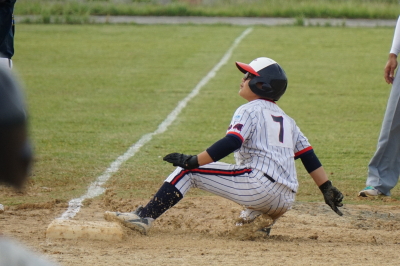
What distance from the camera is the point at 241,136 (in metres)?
4.22

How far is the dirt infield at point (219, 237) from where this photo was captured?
3.89 metres

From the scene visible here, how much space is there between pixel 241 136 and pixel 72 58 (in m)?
12.8

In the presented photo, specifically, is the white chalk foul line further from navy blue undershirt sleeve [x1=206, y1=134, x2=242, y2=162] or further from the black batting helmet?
the black batting helmet

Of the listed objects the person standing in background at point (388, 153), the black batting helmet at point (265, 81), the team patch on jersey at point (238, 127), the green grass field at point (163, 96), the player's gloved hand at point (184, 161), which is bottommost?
the green grass field at point (163, 96)

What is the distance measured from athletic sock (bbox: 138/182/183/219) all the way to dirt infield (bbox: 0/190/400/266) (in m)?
0.18

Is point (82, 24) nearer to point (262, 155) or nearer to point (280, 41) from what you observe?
point (280, 41)

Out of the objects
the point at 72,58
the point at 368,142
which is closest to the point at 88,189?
the point at 368,142

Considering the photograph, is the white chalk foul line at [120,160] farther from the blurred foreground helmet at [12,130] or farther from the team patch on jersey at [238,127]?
the blurred foreground helmet at [12,130]

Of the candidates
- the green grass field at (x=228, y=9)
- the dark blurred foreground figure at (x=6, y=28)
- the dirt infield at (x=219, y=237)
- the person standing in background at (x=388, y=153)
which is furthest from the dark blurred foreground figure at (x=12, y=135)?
the green grass field at (x=228, y=9)

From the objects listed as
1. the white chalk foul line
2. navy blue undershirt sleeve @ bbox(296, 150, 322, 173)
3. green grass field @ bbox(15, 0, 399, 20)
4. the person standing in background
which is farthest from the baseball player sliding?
green grass field @ bbox(15, 0, 399, 20)

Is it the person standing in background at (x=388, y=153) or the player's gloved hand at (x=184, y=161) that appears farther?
the person standing in background at (x=388, y=153)

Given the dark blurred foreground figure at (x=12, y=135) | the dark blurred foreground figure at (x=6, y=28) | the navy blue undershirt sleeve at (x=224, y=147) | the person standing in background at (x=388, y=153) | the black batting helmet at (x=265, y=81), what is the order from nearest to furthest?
1. the dark blurred foreground figure at (x=12, y=135)
2. the navy blue undershirt sleeve at (x=224, y=147)
3. the black batting helmet at (x=265, y=81)
4. the dark blurred foreground figure at (x=6, y=28)
5. the person standing in background at (x=388, y=153)

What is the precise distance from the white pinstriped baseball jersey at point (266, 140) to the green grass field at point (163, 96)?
148cm

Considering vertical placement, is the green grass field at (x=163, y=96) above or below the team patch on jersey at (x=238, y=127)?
A: below
